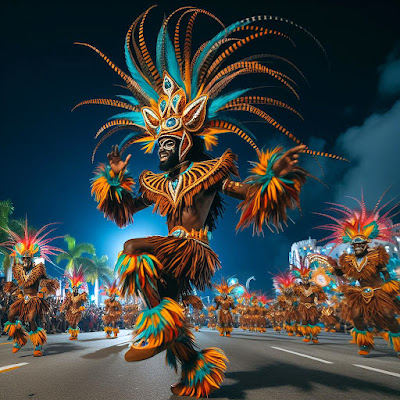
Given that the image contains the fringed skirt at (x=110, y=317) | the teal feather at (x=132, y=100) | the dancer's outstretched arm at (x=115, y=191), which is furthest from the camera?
the fringed skirt at (x=110, y=317)

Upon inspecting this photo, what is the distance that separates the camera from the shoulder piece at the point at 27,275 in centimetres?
826

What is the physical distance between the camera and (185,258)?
10.7 feet

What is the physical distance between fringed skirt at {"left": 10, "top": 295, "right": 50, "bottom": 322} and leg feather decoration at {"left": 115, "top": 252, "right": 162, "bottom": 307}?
6.10 m

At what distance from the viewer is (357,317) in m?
7.88

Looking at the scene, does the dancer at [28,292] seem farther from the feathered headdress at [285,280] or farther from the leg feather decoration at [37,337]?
the feathered headdress at [285,280]

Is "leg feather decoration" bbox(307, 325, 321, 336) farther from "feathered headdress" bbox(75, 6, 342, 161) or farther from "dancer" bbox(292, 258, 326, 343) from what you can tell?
"feathered headdress" bbox(75, 6, 342, 161)

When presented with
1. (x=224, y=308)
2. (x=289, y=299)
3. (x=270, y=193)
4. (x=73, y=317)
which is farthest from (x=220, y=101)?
(x=224, y=308)

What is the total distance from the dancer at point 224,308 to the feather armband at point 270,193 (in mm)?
15185

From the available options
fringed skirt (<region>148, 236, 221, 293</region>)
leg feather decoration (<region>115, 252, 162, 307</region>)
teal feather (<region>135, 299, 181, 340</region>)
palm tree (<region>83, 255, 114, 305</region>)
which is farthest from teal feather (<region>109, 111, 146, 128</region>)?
palm tree (<region>83, 255, 114, 305</region>)

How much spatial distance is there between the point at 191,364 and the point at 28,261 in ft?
22.7

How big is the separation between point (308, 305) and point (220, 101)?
1054 centimetres

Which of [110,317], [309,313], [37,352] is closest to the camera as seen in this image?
[37,352]

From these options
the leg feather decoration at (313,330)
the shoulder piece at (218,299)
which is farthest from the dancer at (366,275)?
the shoulder piece at (218,299)

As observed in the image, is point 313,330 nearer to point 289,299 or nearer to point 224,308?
point 289,299
